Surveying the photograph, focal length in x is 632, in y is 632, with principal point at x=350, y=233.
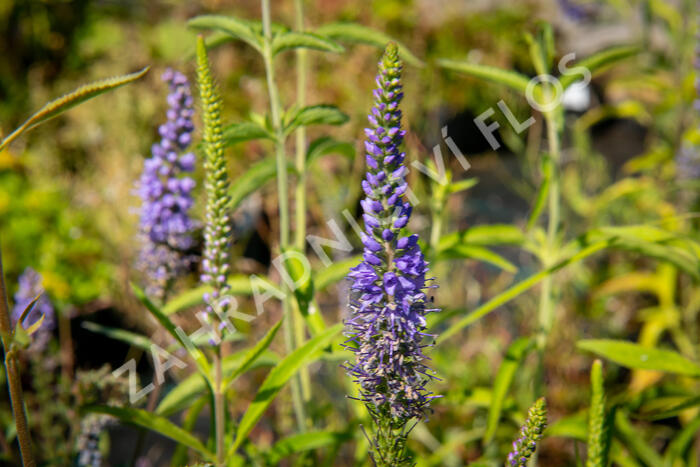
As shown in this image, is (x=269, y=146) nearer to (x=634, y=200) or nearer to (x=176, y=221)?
(x=634, y=200)

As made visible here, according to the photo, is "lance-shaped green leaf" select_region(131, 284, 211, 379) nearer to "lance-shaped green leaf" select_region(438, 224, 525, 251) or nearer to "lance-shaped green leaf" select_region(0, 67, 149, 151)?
"lance-shaped green leaf" select_region(0, 67, 149, 151)

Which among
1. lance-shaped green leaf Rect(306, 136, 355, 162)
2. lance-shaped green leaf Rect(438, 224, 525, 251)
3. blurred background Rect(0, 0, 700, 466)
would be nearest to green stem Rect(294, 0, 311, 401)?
lance-shaped green leaf Rect(306, 136, 355, 162)

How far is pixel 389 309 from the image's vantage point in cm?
114

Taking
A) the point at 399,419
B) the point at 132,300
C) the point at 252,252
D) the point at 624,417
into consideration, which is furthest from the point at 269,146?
the point at 399,419

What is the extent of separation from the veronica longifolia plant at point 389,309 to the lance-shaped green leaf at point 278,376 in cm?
25

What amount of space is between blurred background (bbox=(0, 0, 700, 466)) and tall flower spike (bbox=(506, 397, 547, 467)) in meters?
0.79

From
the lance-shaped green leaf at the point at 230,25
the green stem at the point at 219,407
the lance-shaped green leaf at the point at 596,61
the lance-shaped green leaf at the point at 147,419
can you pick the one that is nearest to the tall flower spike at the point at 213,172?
the green stem at the point at 219,407

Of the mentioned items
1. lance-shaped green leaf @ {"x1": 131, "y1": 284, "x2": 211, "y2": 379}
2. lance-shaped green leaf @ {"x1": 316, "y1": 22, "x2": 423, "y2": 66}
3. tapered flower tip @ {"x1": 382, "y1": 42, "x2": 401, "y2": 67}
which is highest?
lance-shaped green leaf @ {"x1": 316, "y1": 22, "x2": 423, "y2": 66}

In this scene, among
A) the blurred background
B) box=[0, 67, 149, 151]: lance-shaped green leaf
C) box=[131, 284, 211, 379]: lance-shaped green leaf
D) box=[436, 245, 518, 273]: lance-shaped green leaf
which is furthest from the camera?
the blurred background

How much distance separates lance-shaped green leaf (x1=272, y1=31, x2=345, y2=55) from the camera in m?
1.62

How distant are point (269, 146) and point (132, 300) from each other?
1.76 metres

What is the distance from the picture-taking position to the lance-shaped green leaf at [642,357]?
68.9 inches

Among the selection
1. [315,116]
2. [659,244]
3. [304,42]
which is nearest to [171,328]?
[315,116]

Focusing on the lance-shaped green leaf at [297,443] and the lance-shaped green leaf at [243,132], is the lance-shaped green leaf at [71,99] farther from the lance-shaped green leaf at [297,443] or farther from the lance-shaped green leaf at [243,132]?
the lance-shaped green leaf at [297,443]
